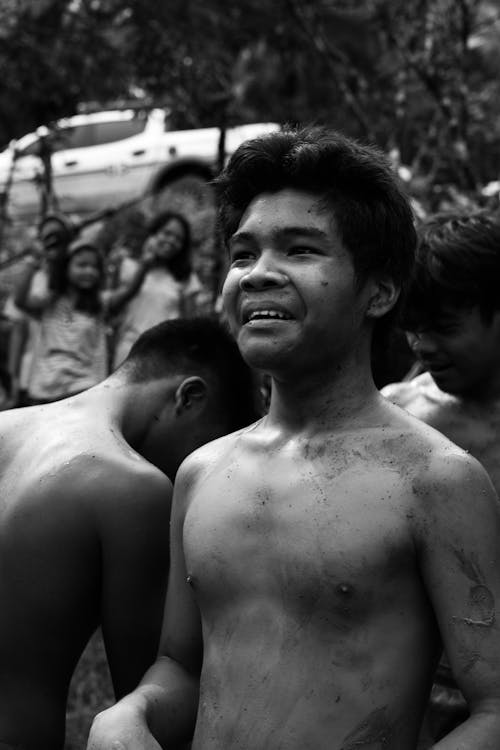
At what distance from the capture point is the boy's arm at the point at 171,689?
2.38 metres

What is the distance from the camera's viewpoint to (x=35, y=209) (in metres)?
13.2

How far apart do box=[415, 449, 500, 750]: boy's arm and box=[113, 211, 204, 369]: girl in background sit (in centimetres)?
519

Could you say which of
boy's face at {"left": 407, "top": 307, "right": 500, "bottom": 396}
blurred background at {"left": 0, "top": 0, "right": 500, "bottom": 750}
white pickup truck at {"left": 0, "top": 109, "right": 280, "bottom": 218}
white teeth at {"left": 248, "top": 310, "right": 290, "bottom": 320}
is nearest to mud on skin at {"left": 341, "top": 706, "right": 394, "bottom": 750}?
white teeth at {"left": 248, "top": 310, "right": 290, "bottom": 320}

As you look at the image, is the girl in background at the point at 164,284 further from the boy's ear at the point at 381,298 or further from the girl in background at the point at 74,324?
the boy's ear at the point at 381,298

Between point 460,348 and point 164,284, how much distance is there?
14.0ft

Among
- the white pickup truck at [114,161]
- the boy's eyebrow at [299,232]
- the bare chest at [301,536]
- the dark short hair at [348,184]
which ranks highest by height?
the white pickup truck at [114,161]

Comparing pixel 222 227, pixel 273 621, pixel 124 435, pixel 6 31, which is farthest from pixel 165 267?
pixel 273 621

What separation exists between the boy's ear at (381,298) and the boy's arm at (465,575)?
0.44 m

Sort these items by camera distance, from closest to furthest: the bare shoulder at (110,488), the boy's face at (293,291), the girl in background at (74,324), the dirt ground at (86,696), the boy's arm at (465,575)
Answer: the boy's arm at (465,575) < the boy's face at (293,291) < the bare shoulder at (110,488) < the dirt ground at (86,696) < the girl in background at (74,324)

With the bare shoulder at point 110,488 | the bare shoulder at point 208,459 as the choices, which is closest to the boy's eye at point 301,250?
the bare shoulder at point 208,459

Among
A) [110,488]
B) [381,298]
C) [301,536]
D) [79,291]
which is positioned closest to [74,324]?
[79,291]

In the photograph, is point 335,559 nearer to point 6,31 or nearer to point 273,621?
point 273,621

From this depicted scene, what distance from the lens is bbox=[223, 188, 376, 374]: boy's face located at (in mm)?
2508

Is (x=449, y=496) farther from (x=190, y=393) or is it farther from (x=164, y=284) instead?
(x=164, y=284)
